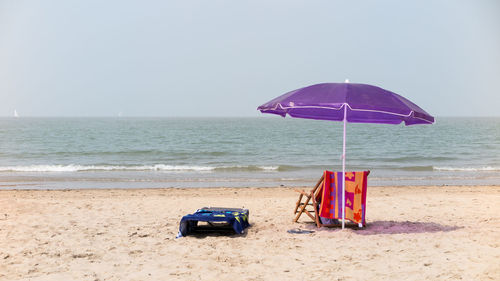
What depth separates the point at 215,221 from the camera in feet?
23.7

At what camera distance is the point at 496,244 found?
19.6 ft

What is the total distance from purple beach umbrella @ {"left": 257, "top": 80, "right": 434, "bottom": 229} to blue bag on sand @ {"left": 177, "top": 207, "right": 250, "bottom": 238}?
1.63 meters

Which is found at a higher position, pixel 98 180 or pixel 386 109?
pixel 386 109

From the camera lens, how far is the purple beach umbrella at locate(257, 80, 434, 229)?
6.22 metres

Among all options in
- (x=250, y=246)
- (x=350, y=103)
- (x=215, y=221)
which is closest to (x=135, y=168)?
(x=215, y=221)

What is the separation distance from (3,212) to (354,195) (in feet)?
21.9

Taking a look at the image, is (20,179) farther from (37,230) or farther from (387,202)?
(387,202)

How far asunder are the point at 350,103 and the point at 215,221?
284 cm

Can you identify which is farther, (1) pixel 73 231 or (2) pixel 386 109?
(1) pixel 73 231

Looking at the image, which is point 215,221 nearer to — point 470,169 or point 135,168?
point 135,168

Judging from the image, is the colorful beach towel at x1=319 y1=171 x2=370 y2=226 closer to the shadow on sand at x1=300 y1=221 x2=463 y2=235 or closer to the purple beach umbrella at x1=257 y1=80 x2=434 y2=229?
the purple beach umbrella at x1=257 y1=80 x2=434 y2=229

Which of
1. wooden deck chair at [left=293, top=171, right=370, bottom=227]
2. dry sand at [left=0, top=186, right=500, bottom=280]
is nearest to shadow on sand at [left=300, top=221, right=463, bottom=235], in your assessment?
dry sand at [left=0, top=186, right=500, bottom=280]

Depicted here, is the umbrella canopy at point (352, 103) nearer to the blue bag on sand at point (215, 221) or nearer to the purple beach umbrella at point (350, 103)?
the purple beach umbrella at point (350, 103)

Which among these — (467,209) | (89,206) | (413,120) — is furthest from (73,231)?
(467,209)
